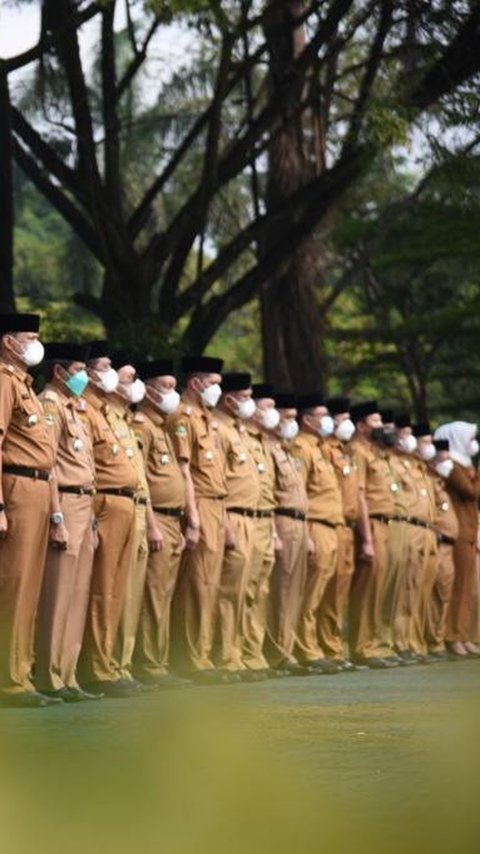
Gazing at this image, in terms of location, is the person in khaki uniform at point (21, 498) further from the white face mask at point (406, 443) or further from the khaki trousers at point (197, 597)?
the white face mask at point (406, 443)

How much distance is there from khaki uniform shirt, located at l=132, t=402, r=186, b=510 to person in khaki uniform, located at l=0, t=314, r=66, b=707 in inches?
96.9

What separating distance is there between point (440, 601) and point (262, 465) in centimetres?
572

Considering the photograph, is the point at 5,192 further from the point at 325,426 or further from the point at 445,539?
the point at 445,539

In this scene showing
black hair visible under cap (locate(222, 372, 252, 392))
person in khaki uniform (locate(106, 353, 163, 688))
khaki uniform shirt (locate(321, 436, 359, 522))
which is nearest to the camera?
person in khaki uniform (locate(106, 353, 163, 688))

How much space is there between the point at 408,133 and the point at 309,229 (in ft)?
9.86

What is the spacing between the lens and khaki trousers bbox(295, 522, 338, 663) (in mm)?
20078

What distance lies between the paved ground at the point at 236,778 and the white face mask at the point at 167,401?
289 centimetres

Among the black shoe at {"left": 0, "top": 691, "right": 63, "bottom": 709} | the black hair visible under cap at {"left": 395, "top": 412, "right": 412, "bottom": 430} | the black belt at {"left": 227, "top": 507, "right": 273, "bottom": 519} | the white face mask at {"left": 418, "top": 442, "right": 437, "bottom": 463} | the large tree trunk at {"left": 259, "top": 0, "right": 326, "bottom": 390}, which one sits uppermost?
the large tree trunk at {"left": 259, "top": 0, "right": 326, "bottom": 390}

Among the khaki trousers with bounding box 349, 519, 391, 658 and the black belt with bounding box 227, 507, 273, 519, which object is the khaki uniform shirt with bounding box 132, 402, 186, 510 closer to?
the black belt with bounding box 227, 507, 273, 519

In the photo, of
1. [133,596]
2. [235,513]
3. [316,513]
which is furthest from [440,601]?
[133,596]

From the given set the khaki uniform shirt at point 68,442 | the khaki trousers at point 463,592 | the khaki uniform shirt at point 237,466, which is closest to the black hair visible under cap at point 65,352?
the khaki uniform shirt at point 68,442

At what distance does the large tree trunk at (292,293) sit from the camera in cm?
2686

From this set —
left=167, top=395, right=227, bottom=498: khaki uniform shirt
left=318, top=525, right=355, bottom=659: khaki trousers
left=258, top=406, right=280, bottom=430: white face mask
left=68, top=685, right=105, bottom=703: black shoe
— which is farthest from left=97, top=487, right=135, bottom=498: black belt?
left=318, top=525, right=355, bottom=659: khaki trousers

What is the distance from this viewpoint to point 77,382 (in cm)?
1491
